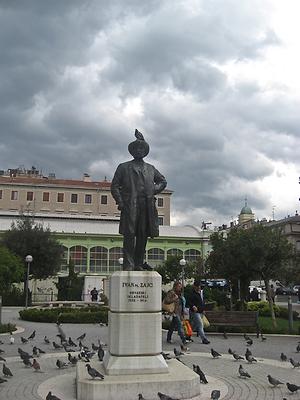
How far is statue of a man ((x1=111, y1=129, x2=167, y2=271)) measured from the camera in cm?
933

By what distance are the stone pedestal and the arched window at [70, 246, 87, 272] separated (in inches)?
1959

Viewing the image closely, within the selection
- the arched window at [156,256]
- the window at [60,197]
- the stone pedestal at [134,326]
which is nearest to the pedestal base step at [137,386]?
the stone pedestal at [134,326]

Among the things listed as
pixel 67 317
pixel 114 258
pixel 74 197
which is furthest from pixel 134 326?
pixel 74 197

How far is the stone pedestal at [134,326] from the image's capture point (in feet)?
27.9

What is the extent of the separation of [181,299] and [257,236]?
797cm

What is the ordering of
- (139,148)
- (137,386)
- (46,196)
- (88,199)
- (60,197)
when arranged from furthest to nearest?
(88,199)
(60,197)
(46,196)
(139,148)
(137,386)

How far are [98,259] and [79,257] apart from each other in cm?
230

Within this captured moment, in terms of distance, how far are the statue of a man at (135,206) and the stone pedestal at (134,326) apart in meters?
0.45

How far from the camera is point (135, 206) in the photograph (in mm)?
9414

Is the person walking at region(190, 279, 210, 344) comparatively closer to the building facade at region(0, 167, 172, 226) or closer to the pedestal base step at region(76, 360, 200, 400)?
the pedestal base step at region(76, 360, 200, 400)

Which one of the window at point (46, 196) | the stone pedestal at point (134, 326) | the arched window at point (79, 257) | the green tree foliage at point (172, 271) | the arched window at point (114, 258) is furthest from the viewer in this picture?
the window at point (46, 196)

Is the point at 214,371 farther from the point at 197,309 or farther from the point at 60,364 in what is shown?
the point at 197,309

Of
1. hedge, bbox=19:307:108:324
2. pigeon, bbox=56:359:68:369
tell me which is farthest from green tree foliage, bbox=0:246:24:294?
pigeon, bbox=56:359:68:369

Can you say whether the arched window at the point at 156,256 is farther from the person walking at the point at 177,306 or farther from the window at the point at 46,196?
the person walking at the point at 177,306
